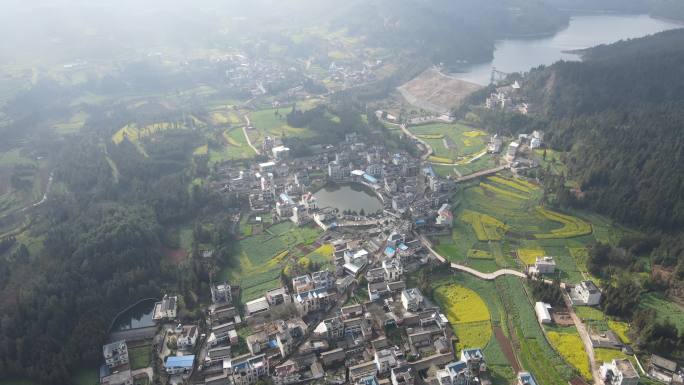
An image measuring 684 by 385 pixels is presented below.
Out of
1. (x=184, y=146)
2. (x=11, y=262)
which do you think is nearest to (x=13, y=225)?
(x=11, y=262)

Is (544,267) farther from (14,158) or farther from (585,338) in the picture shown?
(14,158)

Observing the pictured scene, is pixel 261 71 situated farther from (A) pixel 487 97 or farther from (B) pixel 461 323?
(B) pixel 461 323

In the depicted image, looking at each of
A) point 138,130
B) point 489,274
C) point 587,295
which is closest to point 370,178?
point 489,274

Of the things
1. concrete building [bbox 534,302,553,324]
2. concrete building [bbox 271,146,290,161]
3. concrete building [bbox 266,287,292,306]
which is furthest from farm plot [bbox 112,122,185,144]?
concrete building [bbox 534,302,553,324]

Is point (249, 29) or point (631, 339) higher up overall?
point (631, 339)

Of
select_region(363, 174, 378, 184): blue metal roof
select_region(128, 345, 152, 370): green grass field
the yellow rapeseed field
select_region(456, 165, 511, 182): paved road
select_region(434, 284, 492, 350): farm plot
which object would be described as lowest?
select_region(363, 174, 378, 184): blue metal roof

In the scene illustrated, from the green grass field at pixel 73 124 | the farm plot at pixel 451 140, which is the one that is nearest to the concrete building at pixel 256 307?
the farm plot at pixel 451 140

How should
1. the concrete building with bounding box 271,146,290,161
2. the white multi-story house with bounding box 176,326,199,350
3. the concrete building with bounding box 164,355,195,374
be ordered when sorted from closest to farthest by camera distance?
the concrete building with bounding box 164,355,195,374, the white multi-story house with bounding box 176,326,199,350, the concrete building with bounding box 271,146,290,161

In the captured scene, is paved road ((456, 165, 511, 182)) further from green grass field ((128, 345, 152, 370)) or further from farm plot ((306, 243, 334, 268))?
green grass field ((128, 345, 152, 370))
